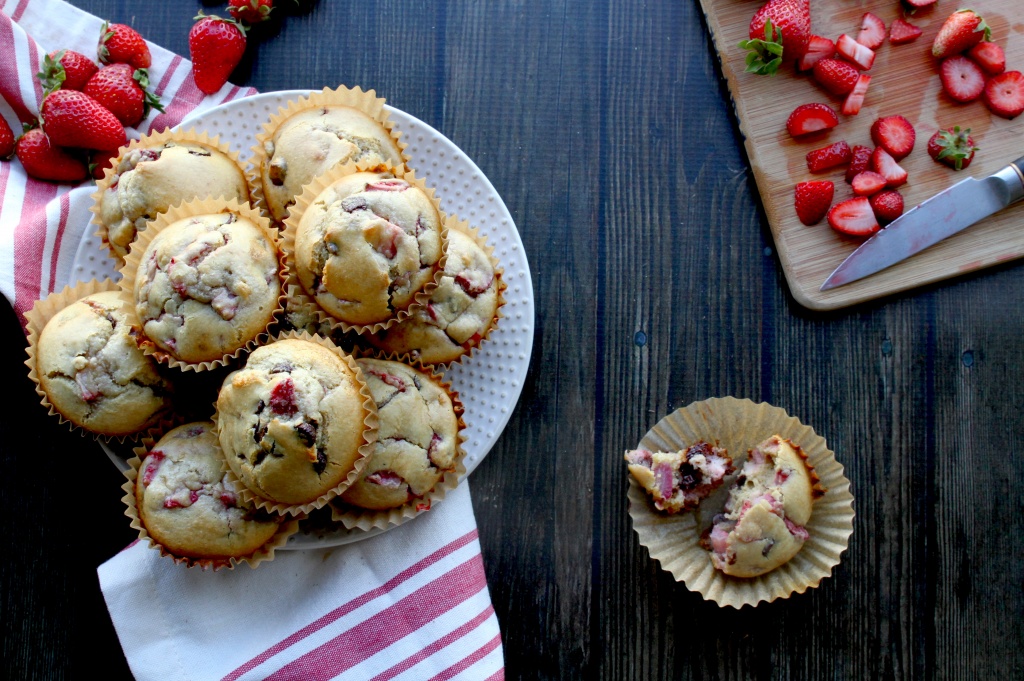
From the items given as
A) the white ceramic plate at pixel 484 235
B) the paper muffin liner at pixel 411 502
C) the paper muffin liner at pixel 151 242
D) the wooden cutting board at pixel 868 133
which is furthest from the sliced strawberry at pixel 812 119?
the paper muffin liner at pixel 151 242

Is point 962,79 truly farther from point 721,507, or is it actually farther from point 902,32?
point 721,507

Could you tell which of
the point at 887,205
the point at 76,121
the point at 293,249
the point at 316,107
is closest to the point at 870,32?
the point at 887,205

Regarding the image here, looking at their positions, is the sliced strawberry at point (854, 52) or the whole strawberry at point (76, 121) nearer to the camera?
the whole strawberry at point (76, 121)

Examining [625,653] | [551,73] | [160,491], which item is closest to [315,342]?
[160,491]

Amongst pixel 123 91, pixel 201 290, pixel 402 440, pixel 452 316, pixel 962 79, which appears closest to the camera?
pixel 201 290

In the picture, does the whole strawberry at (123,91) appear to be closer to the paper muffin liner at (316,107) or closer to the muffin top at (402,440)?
the paper muffin liner at (316,107)

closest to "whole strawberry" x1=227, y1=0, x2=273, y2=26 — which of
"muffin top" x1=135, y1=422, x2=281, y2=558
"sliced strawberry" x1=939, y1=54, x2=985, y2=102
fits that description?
"muffin top" x1=135, y1=422, x2=281, y2=558

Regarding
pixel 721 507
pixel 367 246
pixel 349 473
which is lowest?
pixel 721 507
